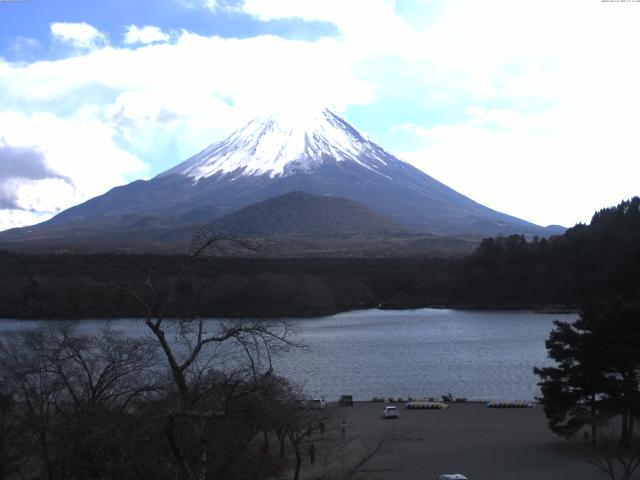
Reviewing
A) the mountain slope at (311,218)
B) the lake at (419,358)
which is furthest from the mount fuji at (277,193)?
the lake at (419,358)

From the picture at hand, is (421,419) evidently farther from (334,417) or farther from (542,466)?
(542,466)

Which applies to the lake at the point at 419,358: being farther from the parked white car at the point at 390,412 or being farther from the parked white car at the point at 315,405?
the parked white car at the point at 390,412

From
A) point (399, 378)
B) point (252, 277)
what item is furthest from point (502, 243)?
point (399, 378)

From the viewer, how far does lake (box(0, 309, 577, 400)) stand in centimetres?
2072

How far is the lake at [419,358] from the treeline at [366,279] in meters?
4.32

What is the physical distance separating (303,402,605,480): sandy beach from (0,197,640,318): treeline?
2268 cm

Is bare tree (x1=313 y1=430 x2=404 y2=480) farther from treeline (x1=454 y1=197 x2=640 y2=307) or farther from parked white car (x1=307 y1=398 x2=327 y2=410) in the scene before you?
treeline (x1=454 y1=197 x2=640 y2=307)

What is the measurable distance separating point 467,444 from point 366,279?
4316 cm

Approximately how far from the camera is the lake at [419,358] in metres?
20.7

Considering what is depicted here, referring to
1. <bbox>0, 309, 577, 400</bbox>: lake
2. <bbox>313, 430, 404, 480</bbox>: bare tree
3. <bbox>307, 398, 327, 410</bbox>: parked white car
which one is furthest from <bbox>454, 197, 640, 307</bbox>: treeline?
<bbox>313, 430, 404, 480</bbox>: bare tree

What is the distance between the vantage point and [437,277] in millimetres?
55281

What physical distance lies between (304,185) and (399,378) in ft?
322

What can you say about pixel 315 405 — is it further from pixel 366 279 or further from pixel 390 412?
pixel 366 279

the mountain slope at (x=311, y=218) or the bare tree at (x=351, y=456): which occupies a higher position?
the mountain slope at (x=311, y=218)
